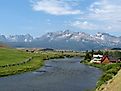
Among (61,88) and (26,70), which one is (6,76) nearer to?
(26,70)

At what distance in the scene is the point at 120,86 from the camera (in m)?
46.8

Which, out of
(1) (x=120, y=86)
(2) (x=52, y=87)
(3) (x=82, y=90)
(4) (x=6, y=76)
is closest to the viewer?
(1) (x=120, y=86)

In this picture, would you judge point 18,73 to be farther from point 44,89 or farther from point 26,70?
point 44,89

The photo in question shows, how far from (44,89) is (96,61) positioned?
11074cm

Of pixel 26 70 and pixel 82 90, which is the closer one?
pixel 82 90

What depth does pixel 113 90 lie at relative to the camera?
1860 inches

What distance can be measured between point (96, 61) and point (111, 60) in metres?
8.98

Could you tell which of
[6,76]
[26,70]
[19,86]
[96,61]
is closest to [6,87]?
[19,86]

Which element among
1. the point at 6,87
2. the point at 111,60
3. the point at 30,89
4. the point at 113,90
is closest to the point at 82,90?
the point at 30,89

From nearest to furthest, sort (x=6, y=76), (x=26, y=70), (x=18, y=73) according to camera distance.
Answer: (x=6, y=76) < (x=18, y=73) < (x=26, y=70)

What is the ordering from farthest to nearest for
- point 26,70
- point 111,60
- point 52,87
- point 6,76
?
point 111,60 < point 26,70 < point 6,76 < point 52,87

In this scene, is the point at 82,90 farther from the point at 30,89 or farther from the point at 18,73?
the point at 18,73

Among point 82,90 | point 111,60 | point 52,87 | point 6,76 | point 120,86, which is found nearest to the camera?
point 120,86

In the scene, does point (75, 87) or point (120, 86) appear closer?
point (120, 86)
